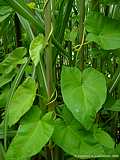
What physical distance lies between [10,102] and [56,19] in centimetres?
20

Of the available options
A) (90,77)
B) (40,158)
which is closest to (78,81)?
(90,77)

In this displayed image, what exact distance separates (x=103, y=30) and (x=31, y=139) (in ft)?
0.83

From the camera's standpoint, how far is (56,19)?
2.23ft

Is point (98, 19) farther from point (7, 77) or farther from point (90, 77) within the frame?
point (7, 77)

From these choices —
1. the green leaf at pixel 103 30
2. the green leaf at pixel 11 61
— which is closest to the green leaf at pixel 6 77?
the green leaf at pixel 11 61

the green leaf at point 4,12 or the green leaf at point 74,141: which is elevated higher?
the green leaf at point 4,12

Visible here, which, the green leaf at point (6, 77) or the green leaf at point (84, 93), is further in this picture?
the green leaf at point (6, 77)

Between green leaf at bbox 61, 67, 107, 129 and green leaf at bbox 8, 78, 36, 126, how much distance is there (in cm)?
6

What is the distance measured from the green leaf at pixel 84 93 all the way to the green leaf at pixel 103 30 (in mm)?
62

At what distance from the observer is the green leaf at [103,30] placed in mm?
603

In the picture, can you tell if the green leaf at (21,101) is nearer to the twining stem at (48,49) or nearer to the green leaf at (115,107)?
the twining stem at (48,49)

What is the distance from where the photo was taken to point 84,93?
590mm

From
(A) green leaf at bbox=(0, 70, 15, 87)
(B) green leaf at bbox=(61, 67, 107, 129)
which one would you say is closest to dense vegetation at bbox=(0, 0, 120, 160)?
(B) green leaf at bbox=(61, 67, 107, 129)

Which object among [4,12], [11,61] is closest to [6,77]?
[11,61]
